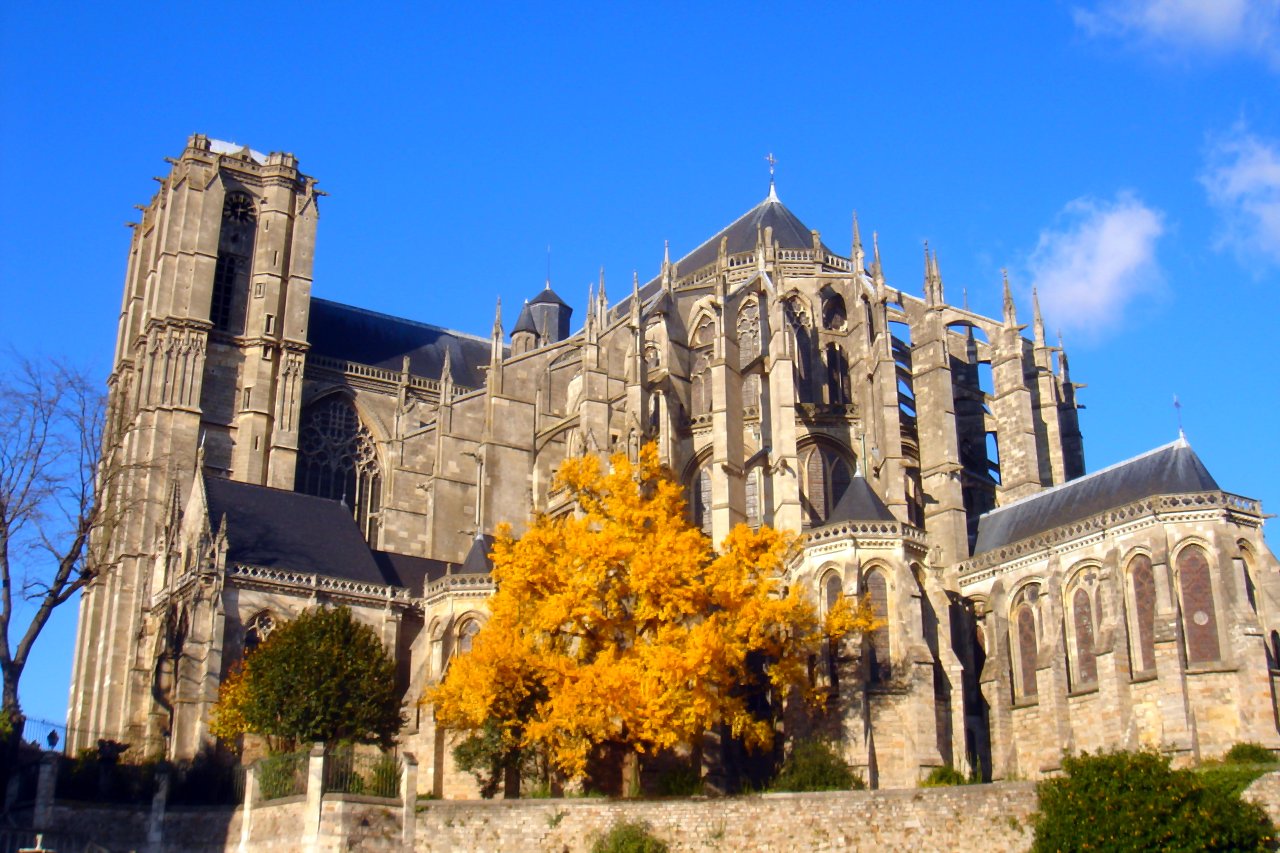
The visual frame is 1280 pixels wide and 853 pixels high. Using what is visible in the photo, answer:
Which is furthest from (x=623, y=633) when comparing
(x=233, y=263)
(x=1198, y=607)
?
(x=233, y=263)

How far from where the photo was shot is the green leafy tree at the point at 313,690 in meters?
30.5

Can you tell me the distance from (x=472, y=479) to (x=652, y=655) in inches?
678

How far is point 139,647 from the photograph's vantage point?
38.1 metres

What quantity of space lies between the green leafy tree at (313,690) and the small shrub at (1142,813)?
14.5 m

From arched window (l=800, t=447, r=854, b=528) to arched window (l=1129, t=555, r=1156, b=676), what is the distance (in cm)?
1013

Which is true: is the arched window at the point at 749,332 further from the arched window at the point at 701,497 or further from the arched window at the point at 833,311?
the arched window at the point at 701,497

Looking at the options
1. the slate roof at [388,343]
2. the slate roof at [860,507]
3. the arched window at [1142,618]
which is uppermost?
the slate roof at [388,343]

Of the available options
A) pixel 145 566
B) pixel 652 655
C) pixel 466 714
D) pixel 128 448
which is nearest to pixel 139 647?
pixel 145 566

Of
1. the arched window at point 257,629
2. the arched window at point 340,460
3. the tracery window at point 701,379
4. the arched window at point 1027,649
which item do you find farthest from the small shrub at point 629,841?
the arched window at point 340,460

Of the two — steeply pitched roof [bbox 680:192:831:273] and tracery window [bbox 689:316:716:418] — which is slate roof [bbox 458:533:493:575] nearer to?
tracery window [bbox 689:316:716:418]

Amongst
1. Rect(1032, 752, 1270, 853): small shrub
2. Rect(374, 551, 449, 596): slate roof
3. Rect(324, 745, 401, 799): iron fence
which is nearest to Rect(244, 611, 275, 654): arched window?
Rect(374, 551, 449, 596): slate roof

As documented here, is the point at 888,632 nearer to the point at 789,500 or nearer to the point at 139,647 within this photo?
the point at 789,500

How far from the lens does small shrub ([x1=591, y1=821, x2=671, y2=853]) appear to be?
982 inches

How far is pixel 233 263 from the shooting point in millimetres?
49500
